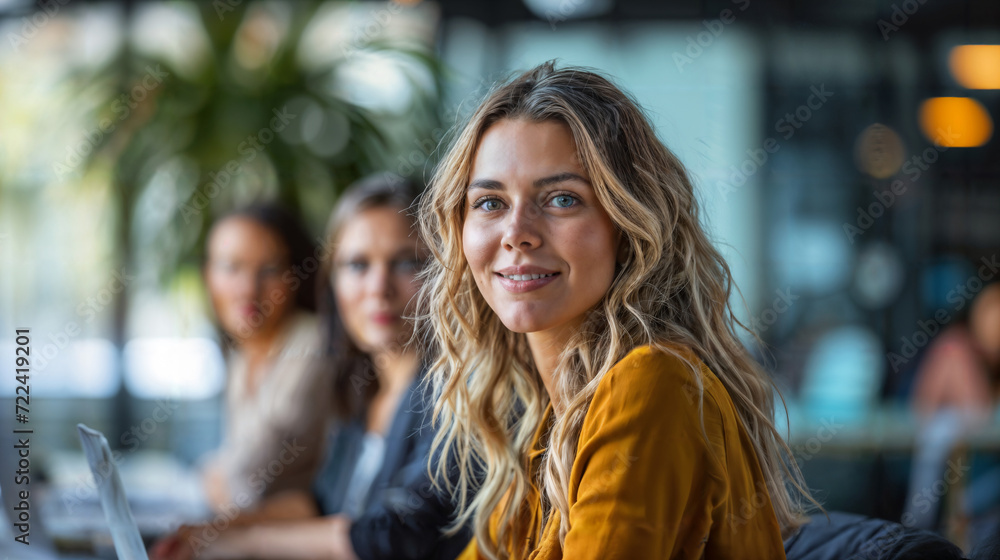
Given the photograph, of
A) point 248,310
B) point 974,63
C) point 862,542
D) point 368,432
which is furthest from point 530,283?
point 974,63

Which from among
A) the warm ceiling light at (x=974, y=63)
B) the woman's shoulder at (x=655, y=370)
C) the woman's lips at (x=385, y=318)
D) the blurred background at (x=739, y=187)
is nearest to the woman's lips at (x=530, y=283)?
the woman's shoulder at (x=655, y=370)

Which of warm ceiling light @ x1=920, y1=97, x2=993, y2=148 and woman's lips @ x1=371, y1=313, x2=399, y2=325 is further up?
warm ceiling light @ x1=920, y1=97, x2=993, y2=148

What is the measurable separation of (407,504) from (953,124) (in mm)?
3684

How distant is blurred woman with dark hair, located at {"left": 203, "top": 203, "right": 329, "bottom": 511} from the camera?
268cm

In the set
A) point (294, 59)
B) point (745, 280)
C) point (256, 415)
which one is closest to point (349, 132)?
point (294, 59)

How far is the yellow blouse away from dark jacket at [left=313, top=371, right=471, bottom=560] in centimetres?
73

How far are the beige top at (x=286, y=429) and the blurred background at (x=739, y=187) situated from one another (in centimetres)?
113

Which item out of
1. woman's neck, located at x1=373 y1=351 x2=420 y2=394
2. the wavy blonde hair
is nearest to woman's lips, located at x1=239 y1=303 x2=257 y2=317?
woman's neck, located at x1=373 y1=351 x2=420 y2=394

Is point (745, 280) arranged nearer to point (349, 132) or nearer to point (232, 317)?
point (349, 132)

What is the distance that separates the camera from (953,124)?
13.6 feet

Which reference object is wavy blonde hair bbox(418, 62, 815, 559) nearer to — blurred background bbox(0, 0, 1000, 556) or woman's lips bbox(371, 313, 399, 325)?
woman's lips bbox(371, 313, 399, 325)

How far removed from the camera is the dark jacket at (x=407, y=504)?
184 cm

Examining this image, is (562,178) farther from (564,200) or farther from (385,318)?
(385,318)

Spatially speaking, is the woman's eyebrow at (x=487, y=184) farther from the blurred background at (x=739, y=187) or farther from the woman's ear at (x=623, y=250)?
the blurred background at (x=739, y=187)
